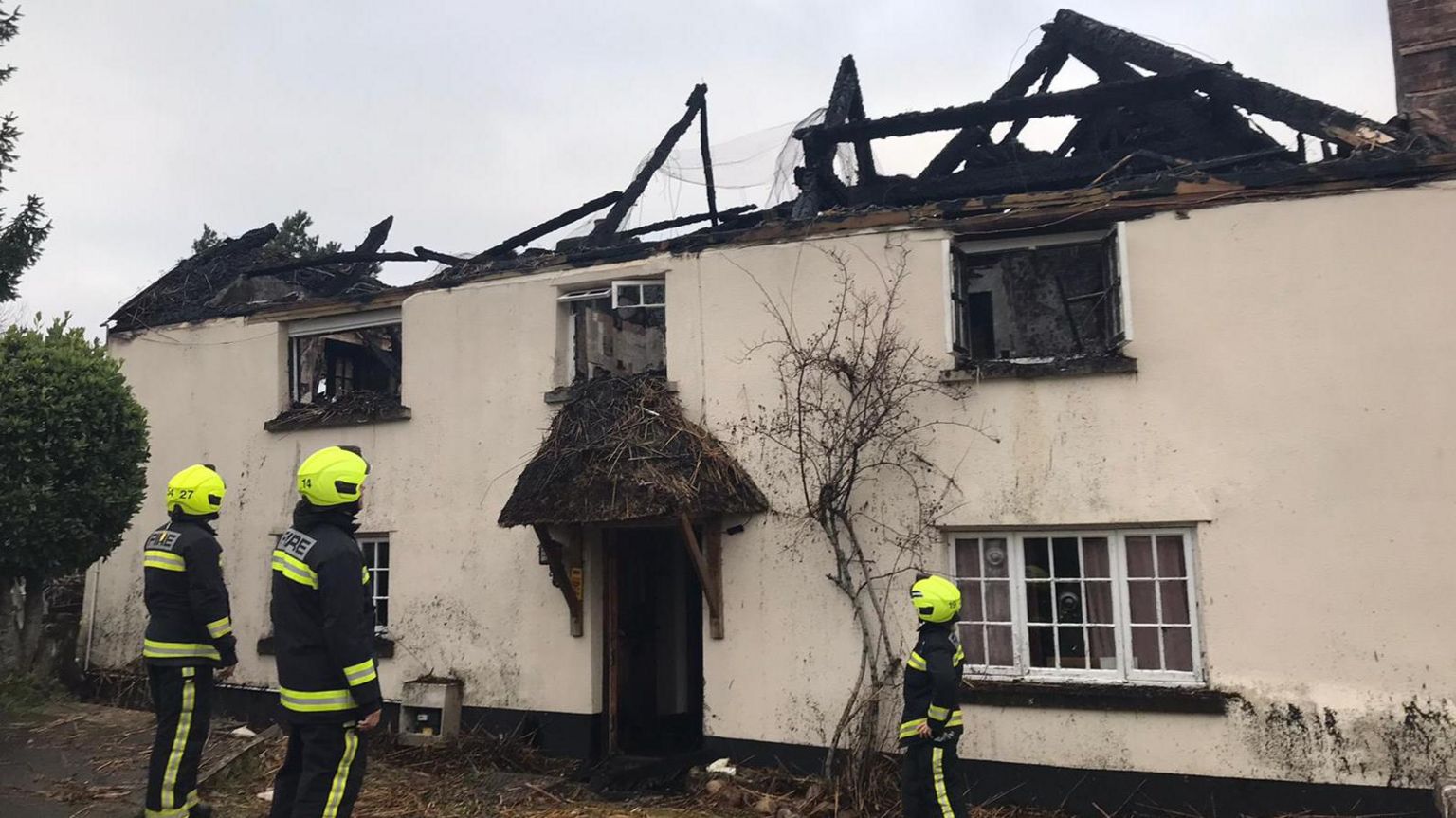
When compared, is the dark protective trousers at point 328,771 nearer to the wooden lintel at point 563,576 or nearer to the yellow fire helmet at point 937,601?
the yellow fire helmet at point 937,601

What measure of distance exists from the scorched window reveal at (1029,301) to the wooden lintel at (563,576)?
3825mm

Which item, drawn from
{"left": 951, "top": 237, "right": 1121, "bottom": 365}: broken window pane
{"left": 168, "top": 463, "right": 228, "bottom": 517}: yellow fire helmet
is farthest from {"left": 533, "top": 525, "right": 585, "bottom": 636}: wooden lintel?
{"left": 951, "top": 237, "right": 1121, "bottom": 365}: broken window pane

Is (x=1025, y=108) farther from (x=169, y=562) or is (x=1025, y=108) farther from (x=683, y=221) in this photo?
(x=169, y=562)

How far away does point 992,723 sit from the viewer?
7.45 metres

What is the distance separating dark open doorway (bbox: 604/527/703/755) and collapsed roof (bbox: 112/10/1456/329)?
115 inches

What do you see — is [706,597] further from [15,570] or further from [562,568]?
[15,570]

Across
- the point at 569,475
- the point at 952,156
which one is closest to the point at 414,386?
the point at 569,475

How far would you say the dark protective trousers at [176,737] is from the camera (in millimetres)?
5574

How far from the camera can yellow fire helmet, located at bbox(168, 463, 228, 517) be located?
231 inches

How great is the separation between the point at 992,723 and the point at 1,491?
26.2 feet

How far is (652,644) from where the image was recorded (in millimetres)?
9953

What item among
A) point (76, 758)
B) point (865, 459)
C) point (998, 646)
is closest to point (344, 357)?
point (76, 758)

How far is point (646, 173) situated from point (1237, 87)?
19.2 ft

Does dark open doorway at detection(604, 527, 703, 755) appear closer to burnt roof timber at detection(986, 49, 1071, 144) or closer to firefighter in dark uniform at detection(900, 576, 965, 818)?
firefighter in dark uniform at detection(900, 576, 965, 818)
